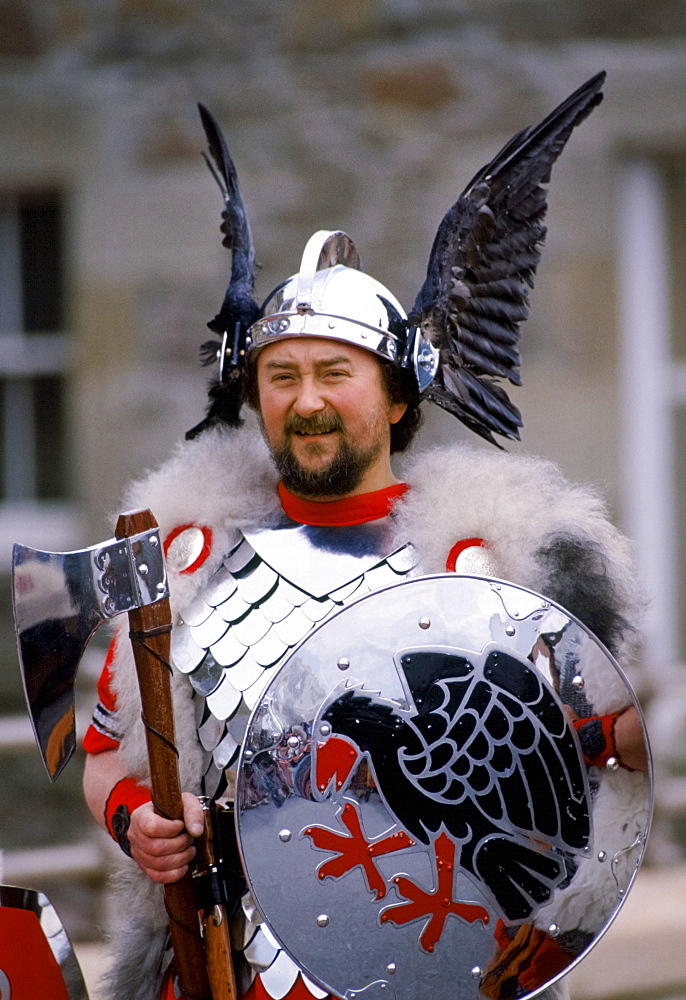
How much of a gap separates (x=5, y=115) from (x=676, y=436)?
8.60 ft

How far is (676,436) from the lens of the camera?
4414mm

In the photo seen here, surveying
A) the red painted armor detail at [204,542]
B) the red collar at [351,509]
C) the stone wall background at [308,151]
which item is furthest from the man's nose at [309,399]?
the stone wall background at [308,151]

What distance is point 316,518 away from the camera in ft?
6.85

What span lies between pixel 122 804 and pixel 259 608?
381 millimetres

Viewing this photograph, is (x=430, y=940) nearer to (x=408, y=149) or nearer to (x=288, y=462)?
(x=288, y=462)

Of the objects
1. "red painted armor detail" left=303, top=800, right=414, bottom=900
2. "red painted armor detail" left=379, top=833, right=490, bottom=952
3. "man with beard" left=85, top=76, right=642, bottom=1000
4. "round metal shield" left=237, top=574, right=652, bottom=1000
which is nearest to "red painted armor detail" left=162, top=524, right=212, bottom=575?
"man with beard" left=85, top=76, right=642, bottom=1000

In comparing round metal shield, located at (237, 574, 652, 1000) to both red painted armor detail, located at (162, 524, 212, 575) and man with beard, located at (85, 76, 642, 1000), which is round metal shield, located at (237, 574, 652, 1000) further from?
red painted armor detail, located at (162, 524, 212, 575)

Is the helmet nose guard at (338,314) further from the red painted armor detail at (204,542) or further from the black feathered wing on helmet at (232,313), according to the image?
the red painted armor detail at (204,542)

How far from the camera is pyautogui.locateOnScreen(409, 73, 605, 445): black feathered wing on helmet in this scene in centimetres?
212

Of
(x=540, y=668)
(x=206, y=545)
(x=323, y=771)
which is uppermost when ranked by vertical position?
(x=206, y=545)

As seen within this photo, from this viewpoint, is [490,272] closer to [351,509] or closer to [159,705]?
[351,509]

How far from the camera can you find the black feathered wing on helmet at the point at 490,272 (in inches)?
83.3

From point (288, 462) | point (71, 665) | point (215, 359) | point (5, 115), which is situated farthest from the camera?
point (5, 115)

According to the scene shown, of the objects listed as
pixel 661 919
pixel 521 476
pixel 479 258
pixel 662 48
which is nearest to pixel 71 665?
pixel 521 476
